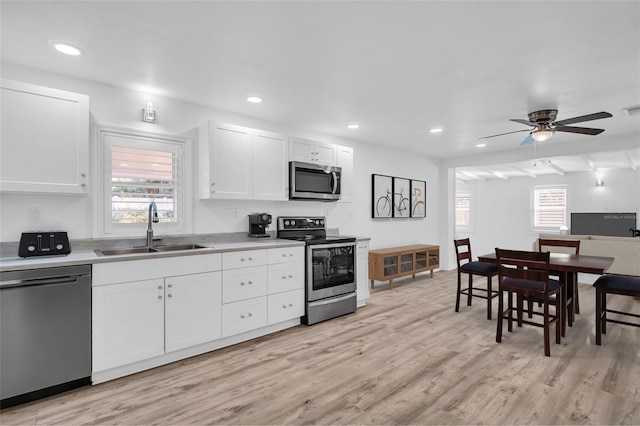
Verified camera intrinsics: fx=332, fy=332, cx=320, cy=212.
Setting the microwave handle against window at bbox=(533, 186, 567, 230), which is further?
window at bbox=(533, 186, 567, 230)

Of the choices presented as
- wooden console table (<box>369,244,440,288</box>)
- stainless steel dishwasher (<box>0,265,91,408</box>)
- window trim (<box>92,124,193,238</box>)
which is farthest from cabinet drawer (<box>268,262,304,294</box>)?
wooden console table (<box>369,244,440,288</box>)

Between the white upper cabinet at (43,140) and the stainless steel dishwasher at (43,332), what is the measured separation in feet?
2.39

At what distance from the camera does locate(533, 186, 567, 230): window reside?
8.72 metres

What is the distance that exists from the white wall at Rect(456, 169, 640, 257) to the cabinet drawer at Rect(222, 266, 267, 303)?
8304 mm

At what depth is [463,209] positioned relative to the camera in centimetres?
1030

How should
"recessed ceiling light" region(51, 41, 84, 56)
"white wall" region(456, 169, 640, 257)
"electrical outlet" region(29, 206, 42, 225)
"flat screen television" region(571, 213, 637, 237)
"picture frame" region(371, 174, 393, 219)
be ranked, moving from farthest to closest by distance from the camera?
"white wall" region(456, 169, 640, 257) < "flat screen television" region(571, 213, 637, 237) < "picture frame" region(371, 174, 393, 219) < "electrical outlet" region(29, 206, 42, 225) < "recessed ceiling light" region(51, 41, 84, 56)

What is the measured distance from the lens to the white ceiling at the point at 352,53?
6.31 ft

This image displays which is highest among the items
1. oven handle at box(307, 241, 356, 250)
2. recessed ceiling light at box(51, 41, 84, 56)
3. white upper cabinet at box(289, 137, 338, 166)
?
recessed ceiling light at box(51, 41, 84, 56)

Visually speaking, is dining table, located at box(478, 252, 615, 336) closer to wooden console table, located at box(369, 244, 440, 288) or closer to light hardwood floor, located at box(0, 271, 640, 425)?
light hardwood floor, located at box(0, 271, 640, 425)

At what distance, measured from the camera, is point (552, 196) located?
348 inches

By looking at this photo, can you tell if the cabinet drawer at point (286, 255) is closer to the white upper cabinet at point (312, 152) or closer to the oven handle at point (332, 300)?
the oven handle at point (332, 300)

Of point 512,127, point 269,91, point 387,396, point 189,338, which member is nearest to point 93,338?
point 189,338

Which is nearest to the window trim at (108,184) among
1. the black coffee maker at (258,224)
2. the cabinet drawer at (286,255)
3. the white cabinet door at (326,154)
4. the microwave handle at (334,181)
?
the black coffee maker at (258,224)

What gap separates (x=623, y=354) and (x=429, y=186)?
4.38 metres
